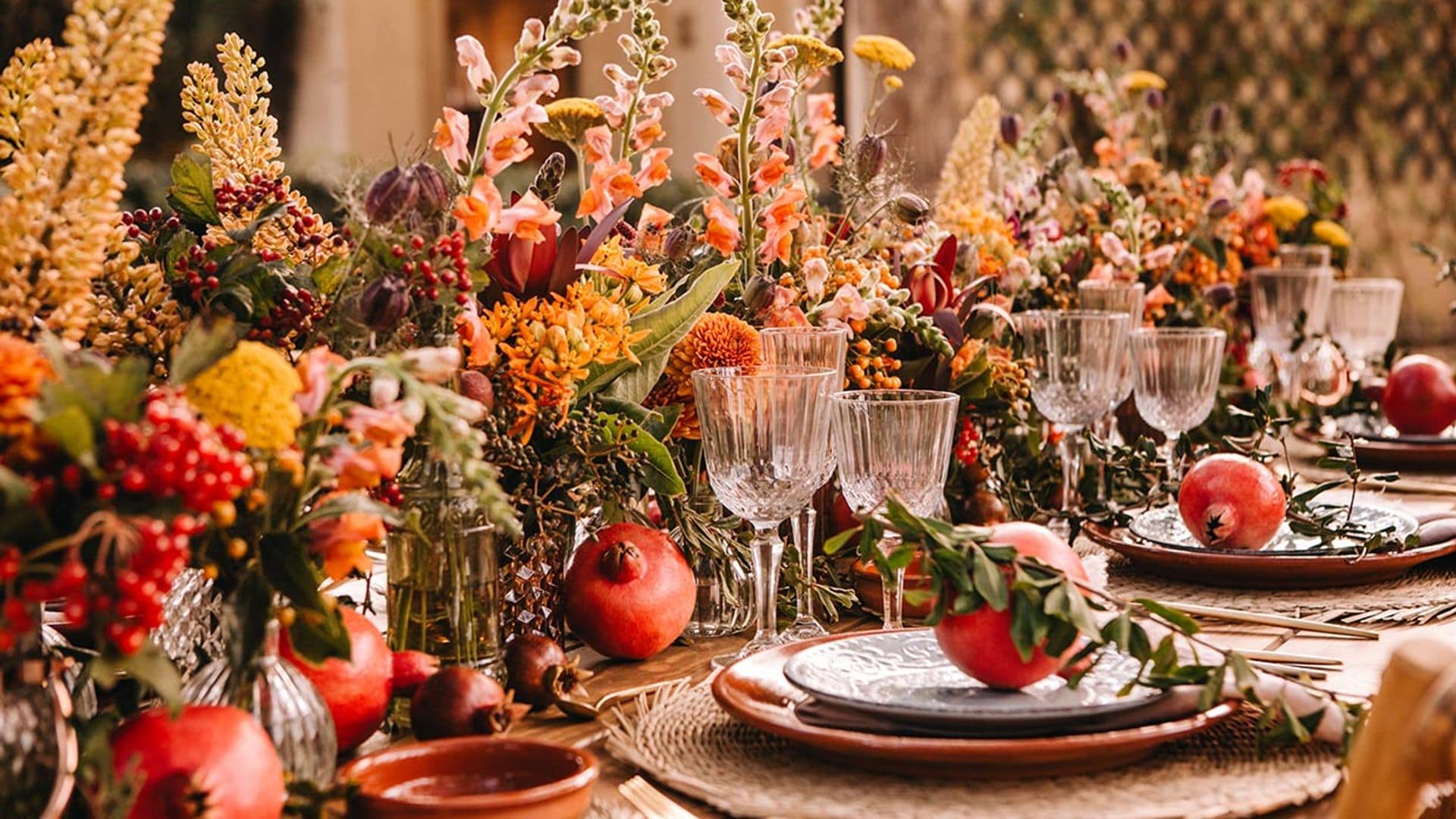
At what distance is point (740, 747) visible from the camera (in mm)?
1027

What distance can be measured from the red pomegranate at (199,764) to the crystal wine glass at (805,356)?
23.4 inches

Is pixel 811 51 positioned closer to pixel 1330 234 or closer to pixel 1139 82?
pixel 1139 82

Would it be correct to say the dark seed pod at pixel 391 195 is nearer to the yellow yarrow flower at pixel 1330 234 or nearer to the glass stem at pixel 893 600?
the glass stem at pixel 893 600

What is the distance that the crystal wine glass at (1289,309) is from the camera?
2391 mm

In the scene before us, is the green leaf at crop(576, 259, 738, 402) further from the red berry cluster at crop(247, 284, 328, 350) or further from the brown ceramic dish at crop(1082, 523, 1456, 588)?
the brown ceramic dish at crop(1082, 523, 1456, 588)

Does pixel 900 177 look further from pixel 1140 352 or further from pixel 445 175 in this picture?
pixel 445 175

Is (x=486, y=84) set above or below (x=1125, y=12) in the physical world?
below

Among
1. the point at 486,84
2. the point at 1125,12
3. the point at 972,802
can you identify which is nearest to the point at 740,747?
the point at 972,802

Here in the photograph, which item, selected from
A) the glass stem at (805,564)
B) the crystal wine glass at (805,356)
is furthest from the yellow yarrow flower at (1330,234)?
the glass stem at (805,564)

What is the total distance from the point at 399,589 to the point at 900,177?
757 millimetres

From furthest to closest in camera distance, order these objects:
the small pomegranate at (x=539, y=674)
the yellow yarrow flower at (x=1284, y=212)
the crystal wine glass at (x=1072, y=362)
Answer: the yellow yarrow flower at (x=1284, y=212) < the crystal wine glass at (x=1072, y=362) < the small pomegranate at (x=539, y=674)

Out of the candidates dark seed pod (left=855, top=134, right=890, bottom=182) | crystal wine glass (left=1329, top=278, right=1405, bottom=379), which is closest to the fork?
dark seed pod (left=855, top=134, right=890, bottom=182)

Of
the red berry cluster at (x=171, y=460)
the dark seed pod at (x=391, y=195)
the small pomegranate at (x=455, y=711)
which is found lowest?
the small pomegranate at (x=455, y=711)

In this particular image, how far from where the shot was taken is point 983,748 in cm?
94
